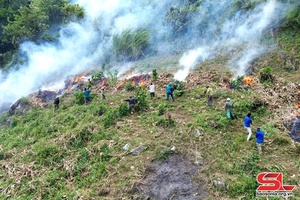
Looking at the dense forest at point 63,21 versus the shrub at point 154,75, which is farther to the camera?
the dense forest at point 63,21

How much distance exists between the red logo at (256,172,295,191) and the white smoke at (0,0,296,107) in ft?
24.3

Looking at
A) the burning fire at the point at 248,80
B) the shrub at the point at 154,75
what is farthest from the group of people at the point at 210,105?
the shrub at the point at 154,75

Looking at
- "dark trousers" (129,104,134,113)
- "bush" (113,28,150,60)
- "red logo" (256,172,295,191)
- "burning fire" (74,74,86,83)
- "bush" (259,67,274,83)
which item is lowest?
"red logo" (256,172,295,191)

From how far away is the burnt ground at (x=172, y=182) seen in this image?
25.2 ft

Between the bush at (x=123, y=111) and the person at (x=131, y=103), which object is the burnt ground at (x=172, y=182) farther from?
the person at (x=131, y=103)

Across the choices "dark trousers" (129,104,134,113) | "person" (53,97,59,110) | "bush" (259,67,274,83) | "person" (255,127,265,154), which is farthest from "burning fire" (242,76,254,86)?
"person" (53,97,59,110)

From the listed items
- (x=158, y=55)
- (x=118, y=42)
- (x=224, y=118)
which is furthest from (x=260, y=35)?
(x=118, y=42)

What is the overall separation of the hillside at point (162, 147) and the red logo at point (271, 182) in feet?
0.59

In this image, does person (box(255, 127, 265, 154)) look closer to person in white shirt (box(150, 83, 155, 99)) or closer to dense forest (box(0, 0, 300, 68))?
person in white shirt (box(150, 83, 155, 99))

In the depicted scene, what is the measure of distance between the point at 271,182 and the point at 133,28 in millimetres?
17291

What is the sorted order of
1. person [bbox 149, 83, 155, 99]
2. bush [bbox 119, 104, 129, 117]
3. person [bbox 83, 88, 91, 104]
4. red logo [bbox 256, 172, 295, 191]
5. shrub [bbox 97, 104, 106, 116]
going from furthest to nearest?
person [bbox 83, 88, 91, 104] → person [bbox 149, 83, 155, 99] → shrub [bbox 97, 104, 106, 116] → bush [bbox 119, 104, 129, 117] → red logo [bbox 256, 172, 295, 191]

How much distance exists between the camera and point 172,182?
8086mm

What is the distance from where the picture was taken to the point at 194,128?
32.7ft

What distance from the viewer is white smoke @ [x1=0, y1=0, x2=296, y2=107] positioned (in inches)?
651
